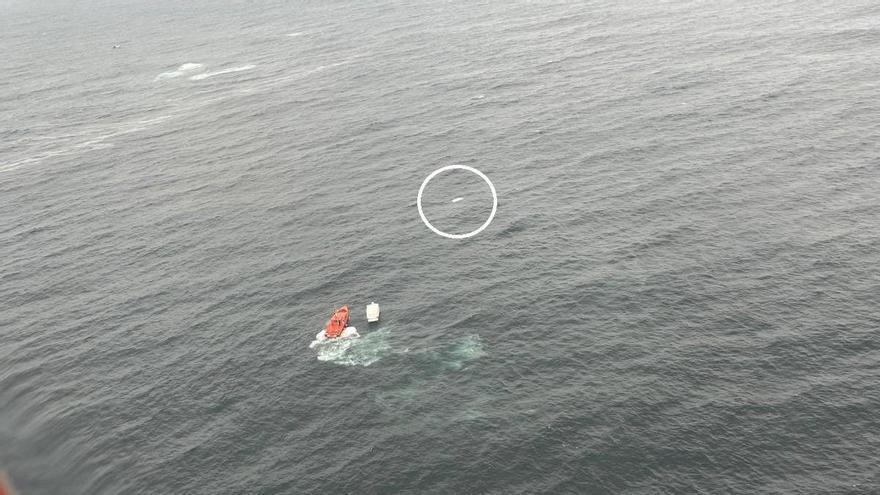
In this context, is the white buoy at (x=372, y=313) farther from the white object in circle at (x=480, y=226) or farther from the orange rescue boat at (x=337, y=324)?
the white object in circle at (x=480, y=226)

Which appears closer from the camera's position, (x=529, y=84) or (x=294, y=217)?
(x=294, y=217)

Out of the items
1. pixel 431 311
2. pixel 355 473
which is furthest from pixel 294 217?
pixel 355 473

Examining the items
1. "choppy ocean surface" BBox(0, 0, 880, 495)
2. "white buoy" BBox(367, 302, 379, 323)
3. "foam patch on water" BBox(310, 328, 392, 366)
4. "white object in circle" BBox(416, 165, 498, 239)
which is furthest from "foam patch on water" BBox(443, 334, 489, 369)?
"white object in circle" BBox(416, 165, 498, 239)

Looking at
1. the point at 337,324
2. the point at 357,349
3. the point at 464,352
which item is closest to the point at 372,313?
the point at 337,324

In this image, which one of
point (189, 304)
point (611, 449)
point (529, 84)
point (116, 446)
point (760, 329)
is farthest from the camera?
point (529, 84)

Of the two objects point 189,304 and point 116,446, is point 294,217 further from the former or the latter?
point 116,446

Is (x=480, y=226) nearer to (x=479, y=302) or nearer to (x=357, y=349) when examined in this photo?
(x=479, y=302)
